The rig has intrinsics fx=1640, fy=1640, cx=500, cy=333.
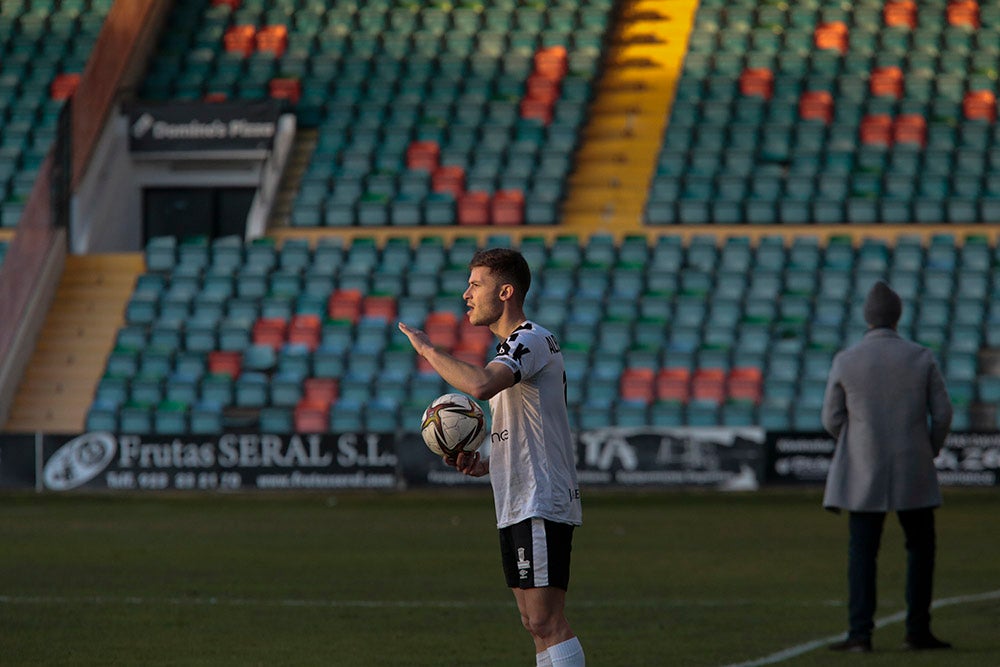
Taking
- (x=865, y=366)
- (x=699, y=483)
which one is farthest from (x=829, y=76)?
(x=865, y=366)

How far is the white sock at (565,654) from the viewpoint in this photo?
5961 mm

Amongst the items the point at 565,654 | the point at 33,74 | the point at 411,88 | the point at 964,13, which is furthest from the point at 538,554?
the point at 33,74

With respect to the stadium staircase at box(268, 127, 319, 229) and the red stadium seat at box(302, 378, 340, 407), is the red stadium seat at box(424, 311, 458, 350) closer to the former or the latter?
the red stadium seat at box(302, 378, 340, 407)

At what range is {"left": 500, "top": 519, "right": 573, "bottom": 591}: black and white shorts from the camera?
235 inches

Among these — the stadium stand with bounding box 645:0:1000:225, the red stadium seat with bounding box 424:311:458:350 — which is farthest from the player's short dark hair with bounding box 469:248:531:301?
the stadium stand with bounding box 645:0:1000:225

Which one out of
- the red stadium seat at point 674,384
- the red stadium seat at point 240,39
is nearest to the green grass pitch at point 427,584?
the red stadium seat at point 674,384

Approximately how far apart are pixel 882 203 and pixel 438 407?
21264 millimetres

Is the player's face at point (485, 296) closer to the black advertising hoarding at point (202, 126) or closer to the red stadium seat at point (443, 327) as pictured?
the red stadium seat at point (443, 327)

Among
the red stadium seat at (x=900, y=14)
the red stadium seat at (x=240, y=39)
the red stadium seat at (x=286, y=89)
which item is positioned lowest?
the red stadium seat at (x=286, y=89)

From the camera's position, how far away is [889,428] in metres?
8.92

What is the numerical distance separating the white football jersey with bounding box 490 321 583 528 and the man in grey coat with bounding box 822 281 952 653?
3.23 m

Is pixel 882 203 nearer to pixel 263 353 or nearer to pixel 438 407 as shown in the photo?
pixel 263 353

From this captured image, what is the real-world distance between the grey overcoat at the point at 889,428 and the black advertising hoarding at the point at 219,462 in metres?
12.7

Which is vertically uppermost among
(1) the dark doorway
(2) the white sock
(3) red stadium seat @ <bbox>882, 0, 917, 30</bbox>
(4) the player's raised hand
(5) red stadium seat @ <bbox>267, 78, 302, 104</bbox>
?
(3) red stadium seat @ <bbox>882, 0, 917, 30</bbox>
